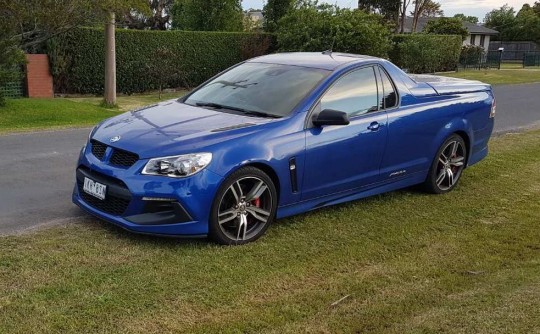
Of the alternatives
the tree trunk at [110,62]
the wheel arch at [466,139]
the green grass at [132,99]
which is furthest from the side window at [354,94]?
the green grass at [132,99]

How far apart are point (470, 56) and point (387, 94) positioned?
36.4m

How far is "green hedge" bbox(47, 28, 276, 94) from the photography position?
19875 millimetres

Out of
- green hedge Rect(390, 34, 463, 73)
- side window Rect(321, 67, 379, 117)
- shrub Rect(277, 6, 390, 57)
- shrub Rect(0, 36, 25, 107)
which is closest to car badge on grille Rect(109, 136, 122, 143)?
side window Rect(321, 67, 379, 117)

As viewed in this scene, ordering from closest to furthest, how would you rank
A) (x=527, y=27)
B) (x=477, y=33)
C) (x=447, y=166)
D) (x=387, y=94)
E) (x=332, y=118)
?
1. (x=332, y=118)
2. (x=387, y=94)
3. (x=447, y=166)
4. (x=477, y=33)
5. (x=527, y=27)

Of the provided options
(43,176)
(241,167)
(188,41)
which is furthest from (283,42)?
(241,167)

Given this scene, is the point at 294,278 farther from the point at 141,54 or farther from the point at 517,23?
the point at 517,23

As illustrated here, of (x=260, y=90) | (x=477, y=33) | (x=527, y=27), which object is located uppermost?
(x=527, y=27)

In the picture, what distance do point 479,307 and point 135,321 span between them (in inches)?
87.3

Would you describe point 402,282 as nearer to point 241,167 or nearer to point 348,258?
point 348,258

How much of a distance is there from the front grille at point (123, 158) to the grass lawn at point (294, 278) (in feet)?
Answer: 2.06

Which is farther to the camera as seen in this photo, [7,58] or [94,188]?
[7,58]

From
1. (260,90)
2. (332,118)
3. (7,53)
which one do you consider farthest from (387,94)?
(7,53)

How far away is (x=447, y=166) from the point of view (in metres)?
6.78

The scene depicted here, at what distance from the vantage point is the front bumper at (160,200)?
4465 mm
